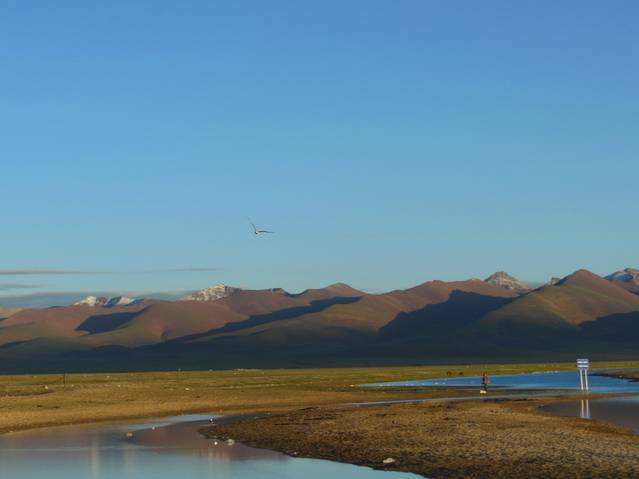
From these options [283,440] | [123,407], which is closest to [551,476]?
[283,440]

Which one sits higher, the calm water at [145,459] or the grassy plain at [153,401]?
the grassy plain at [153,401]

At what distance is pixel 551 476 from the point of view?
98.2 ft

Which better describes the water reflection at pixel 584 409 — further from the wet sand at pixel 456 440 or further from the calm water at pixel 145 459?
the calm water at pixel 145 459

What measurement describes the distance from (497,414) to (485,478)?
78.7 feet

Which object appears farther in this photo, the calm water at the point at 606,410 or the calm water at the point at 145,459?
the calm water at the point at 606,410

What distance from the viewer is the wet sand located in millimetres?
32188

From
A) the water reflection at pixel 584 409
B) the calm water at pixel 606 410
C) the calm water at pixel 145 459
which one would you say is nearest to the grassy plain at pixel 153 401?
the calm water at pixel 145 459

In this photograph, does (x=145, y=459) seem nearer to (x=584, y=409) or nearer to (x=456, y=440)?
(x=456, y=440)

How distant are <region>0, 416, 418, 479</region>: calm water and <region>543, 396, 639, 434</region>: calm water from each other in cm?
1689

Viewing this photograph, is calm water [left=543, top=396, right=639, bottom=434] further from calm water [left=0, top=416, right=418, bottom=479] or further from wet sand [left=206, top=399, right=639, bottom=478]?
calm water [left=0, top=416, right=418, bottom=479]

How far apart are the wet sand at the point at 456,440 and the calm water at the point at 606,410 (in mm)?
2088

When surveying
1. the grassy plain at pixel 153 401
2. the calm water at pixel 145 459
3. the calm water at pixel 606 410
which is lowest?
the calm water at pixel 145 459

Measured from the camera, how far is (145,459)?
39.6 metres

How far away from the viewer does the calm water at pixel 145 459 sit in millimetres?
35281
